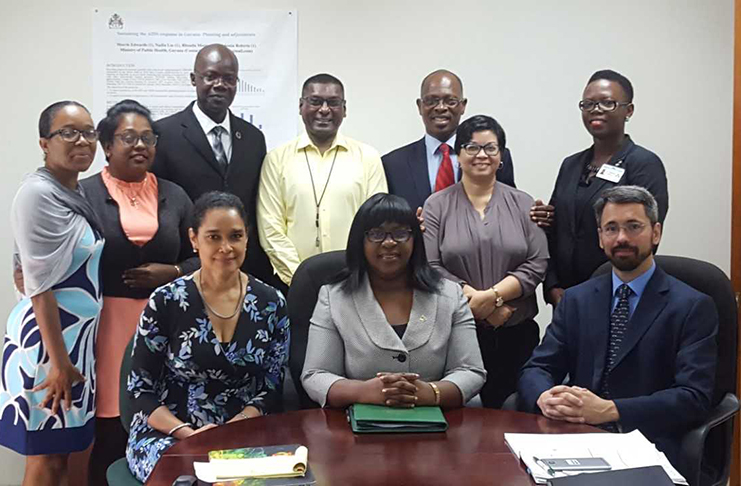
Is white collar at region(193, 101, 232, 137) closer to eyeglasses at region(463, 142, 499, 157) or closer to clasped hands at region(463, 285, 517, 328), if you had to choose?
eyeglasses at region(463, 142, 499, 157)

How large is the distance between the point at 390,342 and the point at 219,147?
143cm

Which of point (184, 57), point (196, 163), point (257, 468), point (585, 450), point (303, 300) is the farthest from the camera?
point (184, 57)

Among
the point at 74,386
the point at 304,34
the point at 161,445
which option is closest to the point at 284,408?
the point at 161,445

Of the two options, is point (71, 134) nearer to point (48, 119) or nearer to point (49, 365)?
point (48, 119)

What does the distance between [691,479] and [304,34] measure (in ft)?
9.88

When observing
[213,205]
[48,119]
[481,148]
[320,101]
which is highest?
[320,101]

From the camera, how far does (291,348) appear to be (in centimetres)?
289

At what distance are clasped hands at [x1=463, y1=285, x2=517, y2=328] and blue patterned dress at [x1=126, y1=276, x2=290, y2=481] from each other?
86cm

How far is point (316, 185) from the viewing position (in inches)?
136

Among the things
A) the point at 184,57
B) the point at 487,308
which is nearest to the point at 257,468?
the point at 487,308

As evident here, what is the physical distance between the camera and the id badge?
310 cm

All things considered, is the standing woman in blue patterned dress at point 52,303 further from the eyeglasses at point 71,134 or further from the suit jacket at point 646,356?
the suit jacket at point 646,356

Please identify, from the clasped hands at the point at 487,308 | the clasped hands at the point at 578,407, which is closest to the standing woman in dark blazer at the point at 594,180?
the clasped hands at the point at 487,308

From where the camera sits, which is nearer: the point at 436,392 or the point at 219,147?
the point at 436,392
